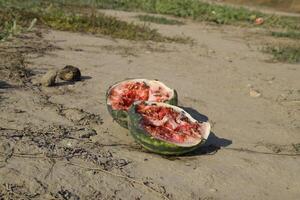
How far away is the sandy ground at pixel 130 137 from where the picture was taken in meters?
4.00

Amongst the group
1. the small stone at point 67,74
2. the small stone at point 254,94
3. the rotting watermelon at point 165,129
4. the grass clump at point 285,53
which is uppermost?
the rotting watermelon at point 165,129

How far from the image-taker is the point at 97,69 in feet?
25.2

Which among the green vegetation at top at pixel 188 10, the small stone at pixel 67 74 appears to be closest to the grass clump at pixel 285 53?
the small stone at pixel 67 74

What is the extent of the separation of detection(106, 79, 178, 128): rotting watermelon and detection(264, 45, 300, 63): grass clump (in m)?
5.33

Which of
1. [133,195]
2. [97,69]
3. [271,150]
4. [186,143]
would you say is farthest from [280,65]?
[133,195]

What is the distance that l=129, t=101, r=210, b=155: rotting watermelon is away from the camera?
4547mm

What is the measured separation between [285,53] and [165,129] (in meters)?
6.76

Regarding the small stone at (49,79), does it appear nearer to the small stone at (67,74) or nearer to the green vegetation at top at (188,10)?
the small stone at (67,74)

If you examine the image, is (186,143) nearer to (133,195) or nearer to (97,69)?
(133,195)

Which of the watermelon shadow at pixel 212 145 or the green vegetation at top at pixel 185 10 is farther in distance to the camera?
the green vegetation at top at pixel 185 10

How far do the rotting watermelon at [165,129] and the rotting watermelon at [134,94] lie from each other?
0.33 metres

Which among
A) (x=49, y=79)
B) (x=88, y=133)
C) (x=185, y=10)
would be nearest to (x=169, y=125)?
(x=88, y=133)

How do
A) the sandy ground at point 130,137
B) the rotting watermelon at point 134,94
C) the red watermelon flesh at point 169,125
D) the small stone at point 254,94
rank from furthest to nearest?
the small stone at point 254,94
the rotting watermelon at point 134,94
the red watermelon flesh at point 169,125
the sandy ground at point 130,137

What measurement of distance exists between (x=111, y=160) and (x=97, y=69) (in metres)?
3.45
